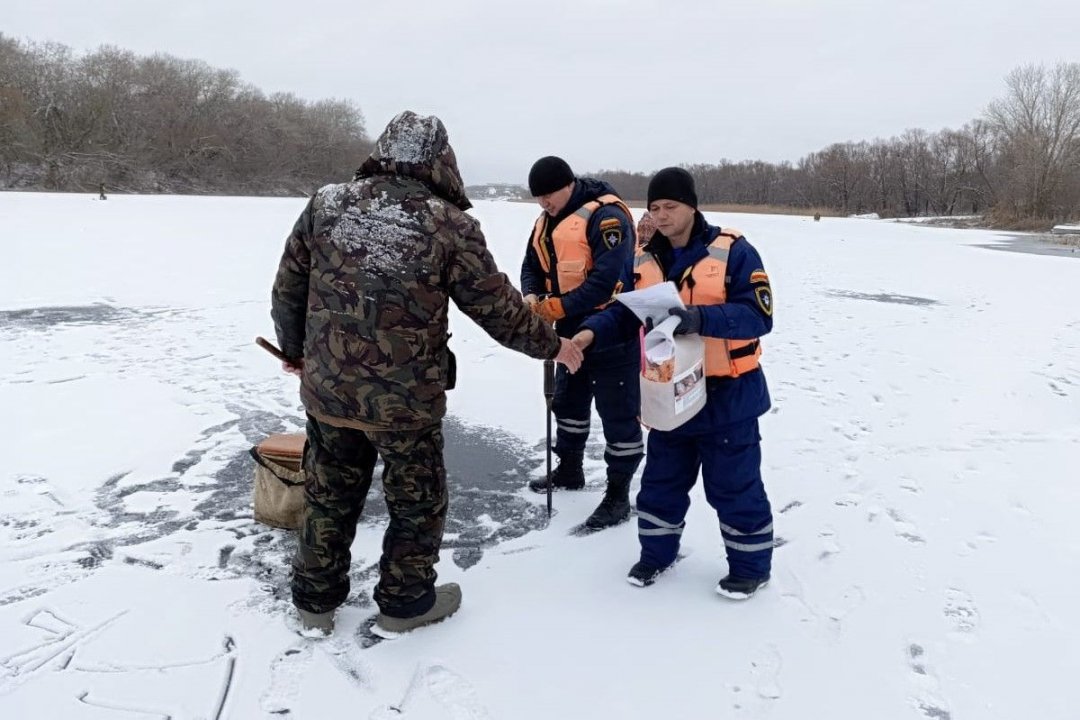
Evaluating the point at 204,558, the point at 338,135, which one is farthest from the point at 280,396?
the point at 338,135

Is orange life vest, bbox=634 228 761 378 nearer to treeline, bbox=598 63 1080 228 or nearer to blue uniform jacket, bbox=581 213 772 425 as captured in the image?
blue uniform jacket, bbox=581 213 772 425

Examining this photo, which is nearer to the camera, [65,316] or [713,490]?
[713,490]

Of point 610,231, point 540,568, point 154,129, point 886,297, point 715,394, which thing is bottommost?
point 540,568

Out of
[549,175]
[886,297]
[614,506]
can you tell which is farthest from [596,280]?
[886,297]

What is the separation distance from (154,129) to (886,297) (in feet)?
230

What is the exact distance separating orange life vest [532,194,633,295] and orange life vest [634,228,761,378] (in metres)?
0.92

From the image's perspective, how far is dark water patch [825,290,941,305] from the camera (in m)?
12.0

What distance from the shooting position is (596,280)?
3.91m

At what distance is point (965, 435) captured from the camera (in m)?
5.40

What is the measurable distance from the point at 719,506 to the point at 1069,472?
2929 millimetres

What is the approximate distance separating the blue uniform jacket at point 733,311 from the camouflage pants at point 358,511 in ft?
3.86

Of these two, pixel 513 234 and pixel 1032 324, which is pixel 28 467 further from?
pixel 513 234

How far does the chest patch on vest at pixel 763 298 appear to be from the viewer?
9.84 ft

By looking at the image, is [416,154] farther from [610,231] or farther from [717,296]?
[610,231]
